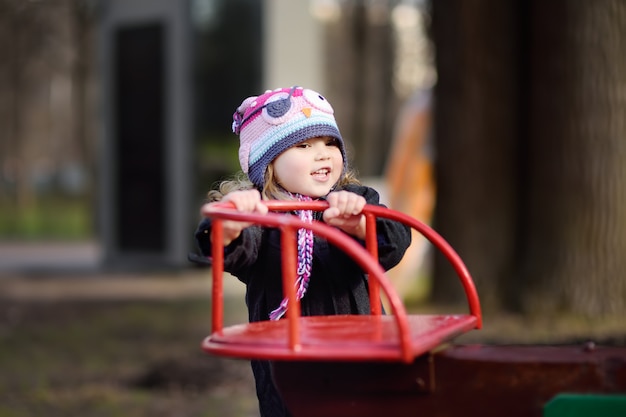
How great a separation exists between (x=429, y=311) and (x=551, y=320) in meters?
1.01

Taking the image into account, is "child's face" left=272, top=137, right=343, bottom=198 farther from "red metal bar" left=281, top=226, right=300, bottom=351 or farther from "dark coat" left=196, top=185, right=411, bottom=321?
"red metal bar" left=281, top=226, right=300, bottom=351

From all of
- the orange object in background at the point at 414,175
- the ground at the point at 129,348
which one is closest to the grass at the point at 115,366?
the ground at the point at 129,348

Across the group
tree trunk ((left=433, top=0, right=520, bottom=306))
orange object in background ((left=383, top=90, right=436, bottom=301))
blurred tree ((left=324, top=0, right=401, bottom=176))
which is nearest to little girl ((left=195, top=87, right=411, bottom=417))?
tree trunk ((left=433, top=0, right=520, bottom=306))

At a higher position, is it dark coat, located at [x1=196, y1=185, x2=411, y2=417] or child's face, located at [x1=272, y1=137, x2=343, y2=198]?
child's face, located at [x1=272, y1=137, x2=343, y2=198]

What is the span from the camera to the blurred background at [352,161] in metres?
7.57

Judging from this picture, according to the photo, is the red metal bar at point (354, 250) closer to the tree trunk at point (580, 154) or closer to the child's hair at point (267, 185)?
the child's hair at point (267, 185)

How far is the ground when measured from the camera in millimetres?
5984

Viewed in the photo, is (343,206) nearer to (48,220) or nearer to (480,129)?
(480,129)

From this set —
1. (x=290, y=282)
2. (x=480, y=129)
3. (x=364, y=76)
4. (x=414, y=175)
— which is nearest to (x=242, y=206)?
(x=290, y=282)

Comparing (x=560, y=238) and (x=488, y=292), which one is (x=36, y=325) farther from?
(x=560, y=238)

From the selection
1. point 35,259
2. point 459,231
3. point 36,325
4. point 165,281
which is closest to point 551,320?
point 459,231

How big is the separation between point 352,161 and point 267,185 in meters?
0.63

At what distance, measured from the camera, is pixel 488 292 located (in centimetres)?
864

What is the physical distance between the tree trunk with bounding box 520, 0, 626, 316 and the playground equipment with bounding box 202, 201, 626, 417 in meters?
5.81
